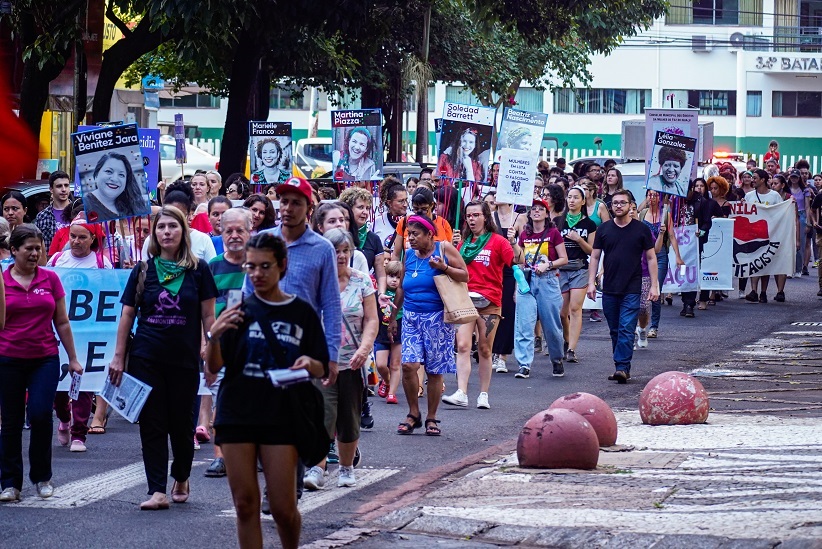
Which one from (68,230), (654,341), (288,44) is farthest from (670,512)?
(288,44)

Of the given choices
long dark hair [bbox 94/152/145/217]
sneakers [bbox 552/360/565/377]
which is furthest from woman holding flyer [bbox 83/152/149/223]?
sneakers [bbox 552/360/565/377]

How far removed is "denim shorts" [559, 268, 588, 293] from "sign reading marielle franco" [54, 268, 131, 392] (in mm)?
5877

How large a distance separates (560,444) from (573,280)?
21.5 feet

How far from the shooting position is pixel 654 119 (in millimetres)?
20406

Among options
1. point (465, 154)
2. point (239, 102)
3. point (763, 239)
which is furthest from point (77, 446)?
point (763, 239)

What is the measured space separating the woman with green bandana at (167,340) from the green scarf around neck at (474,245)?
15.3 ft

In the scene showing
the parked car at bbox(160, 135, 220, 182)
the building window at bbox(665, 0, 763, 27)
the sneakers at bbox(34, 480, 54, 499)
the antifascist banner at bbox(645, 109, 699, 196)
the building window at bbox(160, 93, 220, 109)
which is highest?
the building window at bbox(665, 0, 763, 27)

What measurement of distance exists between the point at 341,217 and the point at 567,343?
7211 mm

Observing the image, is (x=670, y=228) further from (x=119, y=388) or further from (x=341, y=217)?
(x=119, y=388)

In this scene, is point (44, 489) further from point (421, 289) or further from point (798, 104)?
point (798, 104)

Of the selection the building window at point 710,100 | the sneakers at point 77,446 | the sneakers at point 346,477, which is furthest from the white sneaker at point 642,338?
the building window at point 710,100

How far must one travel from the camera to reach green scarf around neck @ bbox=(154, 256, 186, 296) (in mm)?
7621

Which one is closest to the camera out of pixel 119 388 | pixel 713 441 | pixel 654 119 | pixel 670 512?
pixel 670 512

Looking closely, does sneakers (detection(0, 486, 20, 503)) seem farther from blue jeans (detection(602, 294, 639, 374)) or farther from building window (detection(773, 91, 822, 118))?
building window (detection(773, 91, 822, 118))
